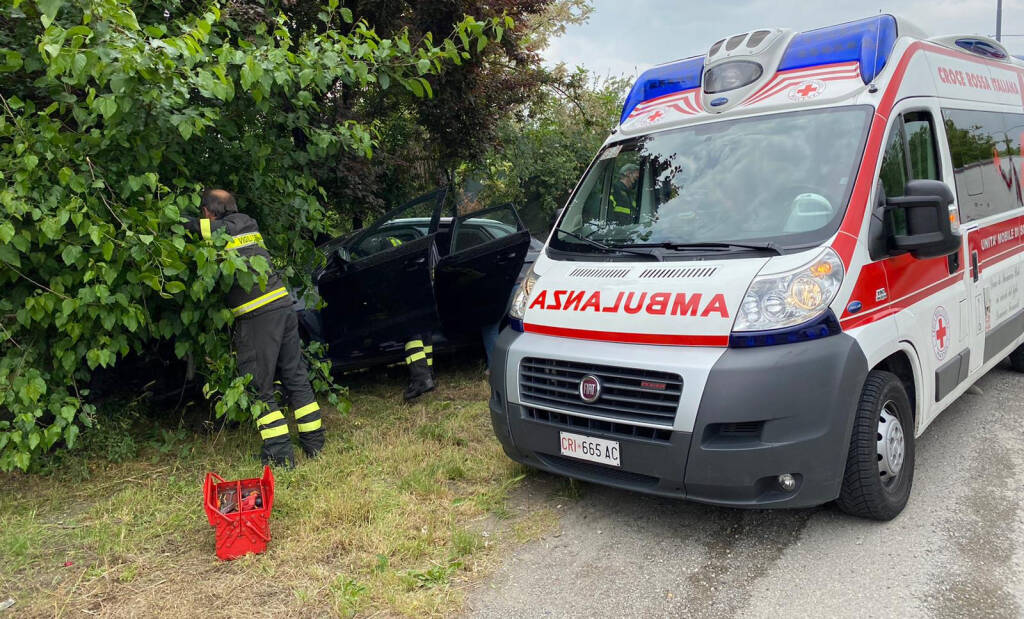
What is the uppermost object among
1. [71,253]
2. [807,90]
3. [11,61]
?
[11,61]

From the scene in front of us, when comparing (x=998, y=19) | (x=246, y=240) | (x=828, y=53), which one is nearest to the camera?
(x=828, y=53)

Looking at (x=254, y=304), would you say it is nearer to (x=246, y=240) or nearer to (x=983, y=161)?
(x=246, y=240)

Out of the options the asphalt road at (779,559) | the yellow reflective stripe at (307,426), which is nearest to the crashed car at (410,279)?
the yellow reflective stripe at (307,426)

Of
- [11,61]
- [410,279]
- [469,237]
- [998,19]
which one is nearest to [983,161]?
[469,237]

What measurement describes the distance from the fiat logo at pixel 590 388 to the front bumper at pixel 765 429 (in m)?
0.21

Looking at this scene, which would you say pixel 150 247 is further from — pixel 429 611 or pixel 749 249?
pixel 749 249

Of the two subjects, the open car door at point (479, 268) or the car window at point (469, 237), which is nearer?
the open car door at point (479, 268)

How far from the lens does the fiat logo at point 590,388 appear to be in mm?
3391

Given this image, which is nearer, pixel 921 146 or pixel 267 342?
pixel 921 146

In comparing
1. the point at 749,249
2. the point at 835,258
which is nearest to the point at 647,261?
the point at 749,249

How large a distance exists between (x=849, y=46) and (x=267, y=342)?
3757 mm

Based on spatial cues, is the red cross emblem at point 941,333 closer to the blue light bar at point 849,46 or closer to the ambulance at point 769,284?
the ambulance at point 769,284

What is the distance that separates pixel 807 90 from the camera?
384cm

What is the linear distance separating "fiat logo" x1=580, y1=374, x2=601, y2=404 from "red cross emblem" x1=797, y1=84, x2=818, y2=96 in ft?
6.19
